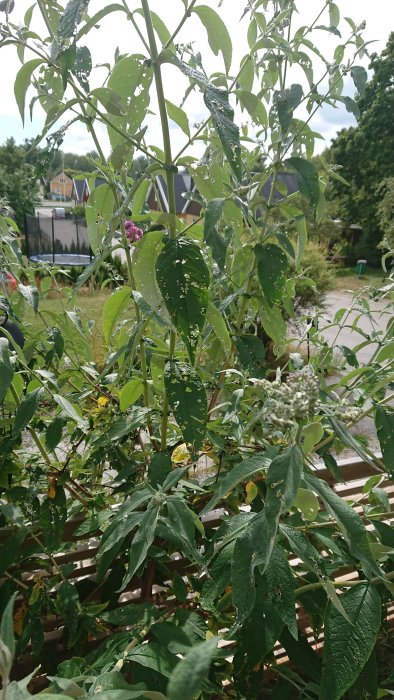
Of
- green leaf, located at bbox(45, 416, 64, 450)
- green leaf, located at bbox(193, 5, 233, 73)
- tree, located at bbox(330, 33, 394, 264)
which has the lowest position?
green leaf, located at bbox(45, 416, 64, 450)

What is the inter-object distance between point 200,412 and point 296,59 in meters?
0.68

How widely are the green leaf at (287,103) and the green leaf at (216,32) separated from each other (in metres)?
0.09

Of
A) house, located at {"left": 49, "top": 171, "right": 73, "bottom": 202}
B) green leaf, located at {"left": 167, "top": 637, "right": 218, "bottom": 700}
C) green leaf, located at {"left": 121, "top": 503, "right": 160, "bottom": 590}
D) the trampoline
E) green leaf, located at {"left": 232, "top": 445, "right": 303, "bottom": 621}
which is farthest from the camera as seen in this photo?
the trampoline

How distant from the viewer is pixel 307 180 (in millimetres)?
787

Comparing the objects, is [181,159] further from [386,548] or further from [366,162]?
[366,162]

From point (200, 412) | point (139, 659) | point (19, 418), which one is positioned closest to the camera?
point (139, 659)

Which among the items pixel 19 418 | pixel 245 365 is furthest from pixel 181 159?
pixel 19 418

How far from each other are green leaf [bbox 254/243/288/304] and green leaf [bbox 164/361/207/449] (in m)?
0.19

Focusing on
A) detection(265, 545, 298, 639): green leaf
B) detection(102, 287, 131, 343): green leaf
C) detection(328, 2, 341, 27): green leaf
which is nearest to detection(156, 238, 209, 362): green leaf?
detection(102, 287, 131, 343): green leaf

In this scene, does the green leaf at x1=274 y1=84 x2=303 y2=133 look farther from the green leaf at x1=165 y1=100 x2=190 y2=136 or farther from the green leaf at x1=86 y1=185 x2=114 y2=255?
the green leaf at x1=86 y1=185 x2=114 y2=255

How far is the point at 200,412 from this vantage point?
2.60 ft

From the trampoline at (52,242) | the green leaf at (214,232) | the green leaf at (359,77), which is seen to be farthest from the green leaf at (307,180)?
the trampoline at (52,242)

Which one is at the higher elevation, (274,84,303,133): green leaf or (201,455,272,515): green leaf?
(274,84,303,133): green leaf

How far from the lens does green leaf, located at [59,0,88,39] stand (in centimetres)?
60
